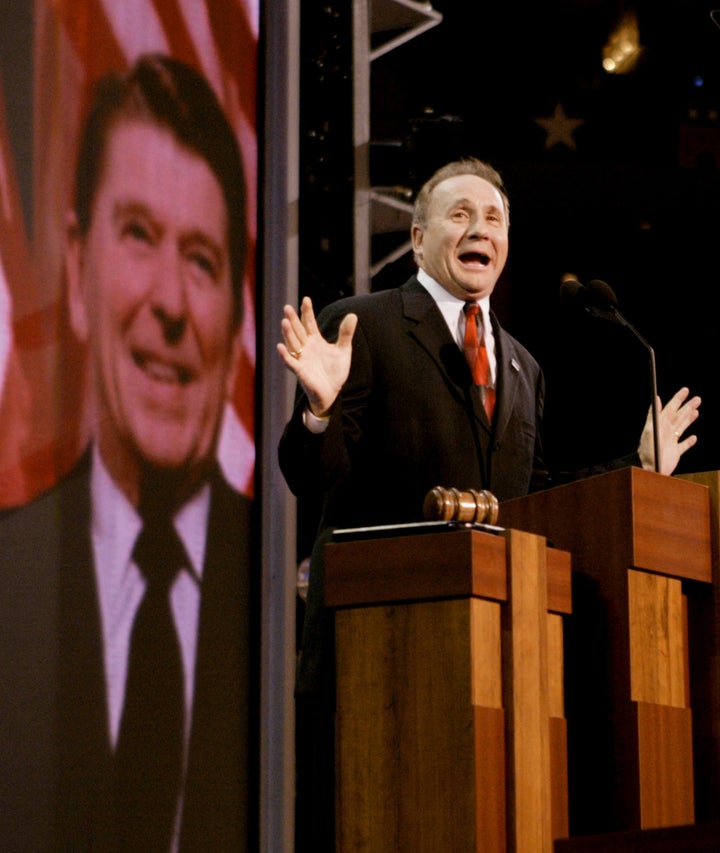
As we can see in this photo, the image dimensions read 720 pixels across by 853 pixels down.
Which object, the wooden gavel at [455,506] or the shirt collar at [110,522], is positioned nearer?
the wooden gavel at [455,506]

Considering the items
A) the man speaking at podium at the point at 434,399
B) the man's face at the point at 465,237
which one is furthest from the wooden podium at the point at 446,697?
the man's face at the point at 465,237

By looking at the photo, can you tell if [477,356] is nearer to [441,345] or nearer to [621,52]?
[441,345]

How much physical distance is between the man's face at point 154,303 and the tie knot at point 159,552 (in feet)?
0.39

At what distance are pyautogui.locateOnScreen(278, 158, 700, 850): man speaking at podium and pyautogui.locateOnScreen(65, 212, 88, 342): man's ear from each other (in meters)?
0.74

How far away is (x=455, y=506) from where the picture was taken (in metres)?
1.99

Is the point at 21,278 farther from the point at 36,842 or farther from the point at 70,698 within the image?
the point at 36,842

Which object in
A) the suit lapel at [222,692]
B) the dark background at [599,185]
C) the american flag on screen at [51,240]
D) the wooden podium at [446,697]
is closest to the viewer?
the wooden podium at [446,697]

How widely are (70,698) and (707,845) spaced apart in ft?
6.01

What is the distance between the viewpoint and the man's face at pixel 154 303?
10.9ft

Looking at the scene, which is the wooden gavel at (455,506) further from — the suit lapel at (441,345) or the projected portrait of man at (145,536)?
the projected portrait of man at (145,536)

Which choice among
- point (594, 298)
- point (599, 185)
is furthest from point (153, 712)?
point (599, 185)

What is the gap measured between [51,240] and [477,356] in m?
1.05

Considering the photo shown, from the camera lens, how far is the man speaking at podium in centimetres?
262

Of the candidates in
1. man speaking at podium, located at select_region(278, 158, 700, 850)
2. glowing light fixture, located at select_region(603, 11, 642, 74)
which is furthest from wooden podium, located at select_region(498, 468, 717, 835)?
glowing light fixture, located at select_region(603, 11, 642, 74)
